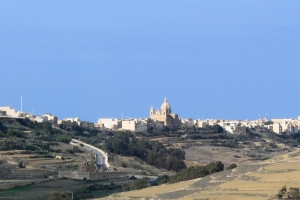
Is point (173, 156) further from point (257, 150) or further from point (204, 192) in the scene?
point (204, 192)

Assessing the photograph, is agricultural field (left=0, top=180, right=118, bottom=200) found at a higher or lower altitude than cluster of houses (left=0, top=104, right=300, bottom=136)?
lower

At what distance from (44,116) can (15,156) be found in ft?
181

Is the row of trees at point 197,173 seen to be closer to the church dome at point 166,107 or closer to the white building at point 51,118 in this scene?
the white building at point 51,118

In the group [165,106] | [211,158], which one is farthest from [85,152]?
[165,106]

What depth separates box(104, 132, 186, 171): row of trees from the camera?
86062 mm

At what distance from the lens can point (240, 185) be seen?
4031 centimetres

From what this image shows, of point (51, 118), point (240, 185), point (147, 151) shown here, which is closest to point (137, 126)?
point (51, 118)

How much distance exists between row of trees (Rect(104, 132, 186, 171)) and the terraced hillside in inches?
1541

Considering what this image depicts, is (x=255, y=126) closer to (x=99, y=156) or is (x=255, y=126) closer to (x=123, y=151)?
(x=123, y=151)

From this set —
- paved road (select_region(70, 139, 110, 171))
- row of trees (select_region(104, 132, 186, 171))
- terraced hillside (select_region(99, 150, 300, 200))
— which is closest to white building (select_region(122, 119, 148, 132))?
row of trees (select_region(104, 132, 186, 171))

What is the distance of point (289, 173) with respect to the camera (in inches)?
1597

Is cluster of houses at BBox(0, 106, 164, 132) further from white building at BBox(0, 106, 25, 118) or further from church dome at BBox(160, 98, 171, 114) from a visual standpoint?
church dome at BBox(160, 98, 171, 114)

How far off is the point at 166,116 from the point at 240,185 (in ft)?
327

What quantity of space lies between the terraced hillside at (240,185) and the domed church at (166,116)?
9250 cm
